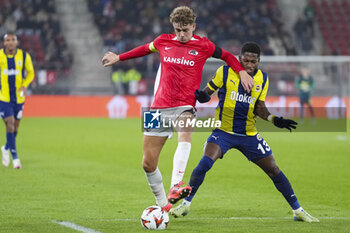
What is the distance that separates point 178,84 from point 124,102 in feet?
66.4

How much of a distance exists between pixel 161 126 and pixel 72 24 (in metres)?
25.9

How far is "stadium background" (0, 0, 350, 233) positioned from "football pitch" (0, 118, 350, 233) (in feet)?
0.07

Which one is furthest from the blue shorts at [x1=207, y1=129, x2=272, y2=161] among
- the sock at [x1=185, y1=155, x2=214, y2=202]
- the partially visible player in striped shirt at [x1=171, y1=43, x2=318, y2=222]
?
the sock at [x1=185, y1=155, x2=214, y2=202]

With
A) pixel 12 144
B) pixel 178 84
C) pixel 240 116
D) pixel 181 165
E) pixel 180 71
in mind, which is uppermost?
pixel 180 71

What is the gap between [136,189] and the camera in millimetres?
9758

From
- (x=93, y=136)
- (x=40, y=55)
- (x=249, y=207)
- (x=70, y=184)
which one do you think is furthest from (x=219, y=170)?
(x=40, y=55)

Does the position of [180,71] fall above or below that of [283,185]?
above

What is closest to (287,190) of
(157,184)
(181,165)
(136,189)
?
(181,165)

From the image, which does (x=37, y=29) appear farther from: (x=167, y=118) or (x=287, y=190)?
(x=287, y=190)

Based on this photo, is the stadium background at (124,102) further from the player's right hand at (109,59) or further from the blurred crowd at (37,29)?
the player's right hand at (109,59)

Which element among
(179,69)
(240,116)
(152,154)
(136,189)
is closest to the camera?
(152,154)

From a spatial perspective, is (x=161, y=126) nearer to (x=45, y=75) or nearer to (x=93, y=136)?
(x=93, y=136)

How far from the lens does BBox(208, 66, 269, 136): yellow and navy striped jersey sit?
23.9 ft

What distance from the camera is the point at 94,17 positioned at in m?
31.7
